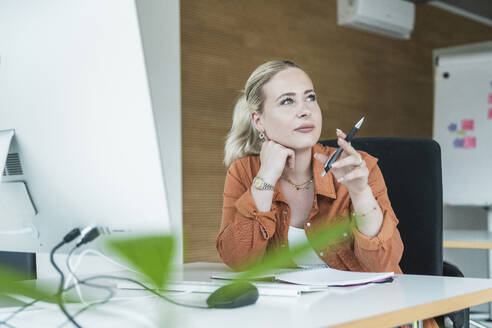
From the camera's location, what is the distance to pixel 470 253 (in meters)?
3.64

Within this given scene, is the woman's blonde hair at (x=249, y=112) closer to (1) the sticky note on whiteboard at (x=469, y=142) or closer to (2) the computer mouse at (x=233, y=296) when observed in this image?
(2) the computer mouse at (x=233, y=296)

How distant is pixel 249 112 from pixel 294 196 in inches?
13.9

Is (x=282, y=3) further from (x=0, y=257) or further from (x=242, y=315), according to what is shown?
(x=242, y=315)

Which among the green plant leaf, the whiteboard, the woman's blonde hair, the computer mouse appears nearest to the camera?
the green plant leaf

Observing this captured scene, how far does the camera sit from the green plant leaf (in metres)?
0.39

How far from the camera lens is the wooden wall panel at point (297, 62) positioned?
3889 mm

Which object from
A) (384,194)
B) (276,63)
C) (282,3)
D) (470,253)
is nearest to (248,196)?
(384,194)

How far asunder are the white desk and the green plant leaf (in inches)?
13.2

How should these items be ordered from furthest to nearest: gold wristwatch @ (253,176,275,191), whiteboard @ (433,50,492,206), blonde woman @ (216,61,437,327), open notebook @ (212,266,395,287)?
whiteboard @ (433,50,492,206) < gold wristwatch @ (253,176,275,191) < blonde woman @ (216,61,437,327) < open notebook @ (212,266,395,287)

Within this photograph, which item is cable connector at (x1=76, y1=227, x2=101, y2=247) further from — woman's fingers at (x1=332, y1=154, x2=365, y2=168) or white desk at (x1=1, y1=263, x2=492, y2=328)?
woman's fingers at (x1=332, y1=154, x2=365, y2=168)

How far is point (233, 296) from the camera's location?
0.90 metres

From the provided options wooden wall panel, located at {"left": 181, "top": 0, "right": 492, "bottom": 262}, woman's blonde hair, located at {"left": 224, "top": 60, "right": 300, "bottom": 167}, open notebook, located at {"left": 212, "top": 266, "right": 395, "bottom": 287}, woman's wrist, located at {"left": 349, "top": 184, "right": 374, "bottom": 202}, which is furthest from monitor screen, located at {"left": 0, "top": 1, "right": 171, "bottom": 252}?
wooden wall panel, located at {"left": 181, "top": 0, "right": 492, "bottom": 262}

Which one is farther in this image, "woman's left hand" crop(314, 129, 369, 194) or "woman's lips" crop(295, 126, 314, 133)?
"woman's lips" crop(295, 126, 314, 133)

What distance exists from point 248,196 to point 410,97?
4.54m
